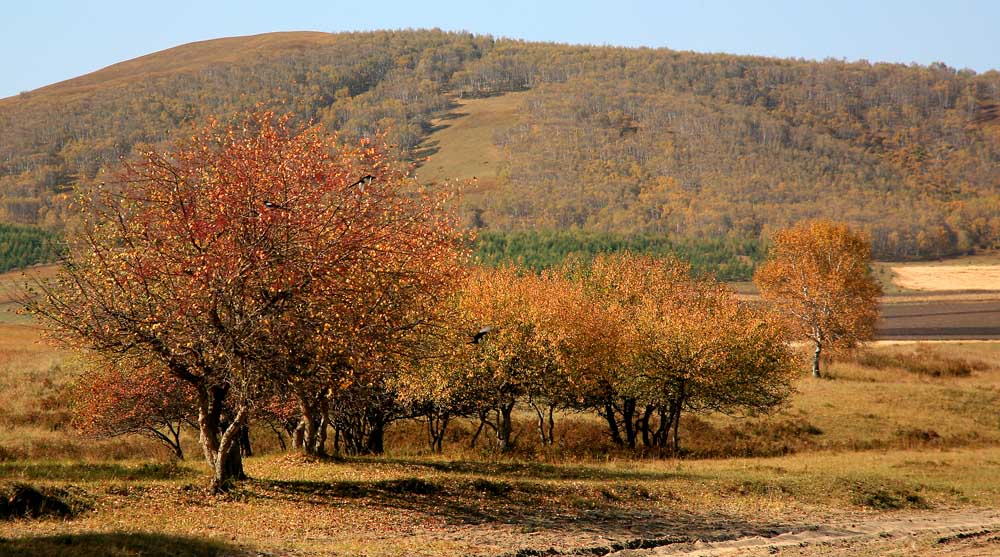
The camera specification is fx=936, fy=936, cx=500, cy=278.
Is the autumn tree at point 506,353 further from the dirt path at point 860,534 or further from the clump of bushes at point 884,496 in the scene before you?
the dirt path at point 860,534

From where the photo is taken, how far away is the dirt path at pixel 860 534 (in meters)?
25.1

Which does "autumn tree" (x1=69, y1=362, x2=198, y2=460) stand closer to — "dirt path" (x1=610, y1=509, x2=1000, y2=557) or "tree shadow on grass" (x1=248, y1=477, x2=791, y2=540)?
"tree shadow on grass" (x1=248, y1=477, x2=791, y2=540)

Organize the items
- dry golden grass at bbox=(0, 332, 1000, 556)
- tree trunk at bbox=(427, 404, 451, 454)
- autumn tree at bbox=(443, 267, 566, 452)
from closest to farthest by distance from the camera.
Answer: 1. dry golden grass at bbox=(0, 332, 1000, 556)
2. autumn tree at bbox=(443, 267, 566, 452)
3. tree trunk at bbox=(427, 404, 451, 454)

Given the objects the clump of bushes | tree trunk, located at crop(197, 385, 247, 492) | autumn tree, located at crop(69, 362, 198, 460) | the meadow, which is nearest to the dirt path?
the meadow

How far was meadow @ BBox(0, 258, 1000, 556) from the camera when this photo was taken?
2367 centimetres

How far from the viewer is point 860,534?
1123 inches

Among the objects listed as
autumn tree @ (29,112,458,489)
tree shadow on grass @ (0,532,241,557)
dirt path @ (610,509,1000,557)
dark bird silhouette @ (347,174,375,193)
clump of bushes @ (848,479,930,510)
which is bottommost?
clump of bushes @ (848,479,930,510)

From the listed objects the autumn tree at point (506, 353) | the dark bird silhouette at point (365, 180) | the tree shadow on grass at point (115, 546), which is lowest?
the tree shadow on grass at point (115, 546)

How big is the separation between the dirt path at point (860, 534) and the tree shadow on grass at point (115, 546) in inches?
403

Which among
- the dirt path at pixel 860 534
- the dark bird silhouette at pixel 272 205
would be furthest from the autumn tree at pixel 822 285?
the dark bird silhouette at pixel 272 205

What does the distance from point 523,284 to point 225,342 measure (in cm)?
2840

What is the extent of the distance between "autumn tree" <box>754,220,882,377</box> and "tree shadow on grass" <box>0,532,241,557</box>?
239 ft

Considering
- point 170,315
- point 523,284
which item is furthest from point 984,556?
point 523,284

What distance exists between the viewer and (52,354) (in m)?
71.7
